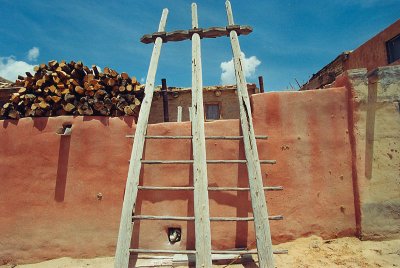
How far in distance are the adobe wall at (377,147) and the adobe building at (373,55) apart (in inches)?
114

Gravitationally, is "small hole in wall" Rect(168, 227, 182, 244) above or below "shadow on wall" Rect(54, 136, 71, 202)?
below

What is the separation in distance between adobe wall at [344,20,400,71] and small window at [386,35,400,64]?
0.29ft

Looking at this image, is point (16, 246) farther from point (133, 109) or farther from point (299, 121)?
point (299, 121)

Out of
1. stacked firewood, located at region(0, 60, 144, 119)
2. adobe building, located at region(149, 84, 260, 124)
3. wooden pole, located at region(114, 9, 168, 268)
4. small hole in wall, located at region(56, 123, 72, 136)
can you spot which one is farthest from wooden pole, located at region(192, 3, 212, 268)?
adobe building, located at region(149, 84, 260, 124)

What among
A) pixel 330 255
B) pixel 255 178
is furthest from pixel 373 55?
pixel 255 178

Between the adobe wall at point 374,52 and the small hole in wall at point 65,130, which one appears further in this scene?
the adobe wall at point 374,52

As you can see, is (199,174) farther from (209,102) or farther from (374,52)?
(374,52)

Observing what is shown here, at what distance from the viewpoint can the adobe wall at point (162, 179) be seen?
3.90 meters

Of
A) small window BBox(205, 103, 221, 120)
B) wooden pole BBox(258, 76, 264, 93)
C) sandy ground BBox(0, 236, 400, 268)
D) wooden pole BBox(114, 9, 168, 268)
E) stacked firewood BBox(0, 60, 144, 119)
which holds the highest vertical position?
wooden pole BBox(258, 76, 264, 93)

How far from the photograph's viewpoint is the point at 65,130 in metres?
4.49

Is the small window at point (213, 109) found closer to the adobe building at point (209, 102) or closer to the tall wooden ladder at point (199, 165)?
the adobe building at point (209, 102)

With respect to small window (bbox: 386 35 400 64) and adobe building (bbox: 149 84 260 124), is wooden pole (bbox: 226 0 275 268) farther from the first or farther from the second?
small window (bbox: 386 35 400 64)

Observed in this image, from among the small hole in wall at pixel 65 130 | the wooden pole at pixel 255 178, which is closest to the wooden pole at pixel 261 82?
the wooden pole at pixel 255 178

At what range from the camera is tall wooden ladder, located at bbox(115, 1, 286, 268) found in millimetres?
2840
